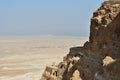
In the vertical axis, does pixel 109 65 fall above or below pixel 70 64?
above

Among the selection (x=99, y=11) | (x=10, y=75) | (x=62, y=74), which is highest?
(x=99, y=11)

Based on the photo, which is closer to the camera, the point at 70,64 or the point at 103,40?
the point at 103,40

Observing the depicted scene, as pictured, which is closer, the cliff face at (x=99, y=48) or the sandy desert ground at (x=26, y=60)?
the cliff face at (x=99, y=48)

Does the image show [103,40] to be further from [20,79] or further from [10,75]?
[10,75]

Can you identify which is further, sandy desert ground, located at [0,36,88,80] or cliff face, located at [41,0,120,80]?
sandy desert ground, located at [0,36,88,80]

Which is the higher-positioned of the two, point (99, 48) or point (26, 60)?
point (99, 48)

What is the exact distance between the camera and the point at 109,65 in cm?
1191

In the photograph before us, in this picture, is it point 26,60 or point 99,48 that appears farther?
point 26,60

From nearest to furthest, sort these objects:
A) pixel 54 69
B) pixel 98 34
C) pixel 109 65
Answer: pixel 109 65, pixel 98 34, pixel 54 69

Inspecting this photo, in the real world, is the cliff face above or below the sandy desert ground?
above

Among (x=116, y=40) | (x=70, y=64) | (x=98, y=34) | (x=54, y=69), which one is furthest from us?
(x=54, y=69)

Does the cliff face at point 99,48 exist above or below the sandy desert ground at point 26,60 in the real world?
above

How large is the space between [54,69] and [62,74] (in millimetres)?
1322

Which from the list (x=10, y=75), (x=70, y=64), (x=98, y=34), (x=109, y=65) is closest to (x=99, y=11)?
(x=98, y=34)
